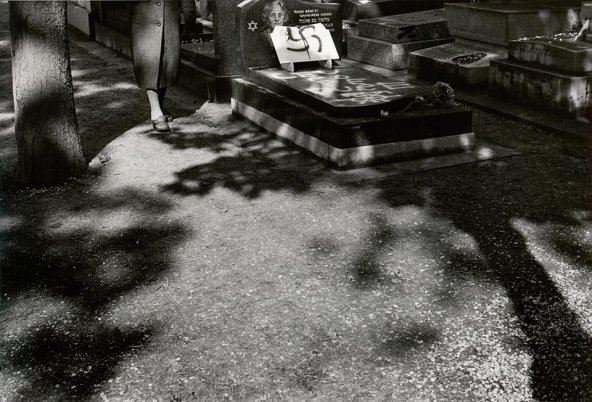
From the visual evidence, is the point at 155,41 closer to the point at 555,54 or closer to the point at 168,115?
the point at 168,115

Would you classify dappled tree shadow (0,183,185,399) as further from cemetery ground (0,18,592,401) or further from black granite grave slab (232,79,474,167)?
black granite grave slab (232,79,474,167)

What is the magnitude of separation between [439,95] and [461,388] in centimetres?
343

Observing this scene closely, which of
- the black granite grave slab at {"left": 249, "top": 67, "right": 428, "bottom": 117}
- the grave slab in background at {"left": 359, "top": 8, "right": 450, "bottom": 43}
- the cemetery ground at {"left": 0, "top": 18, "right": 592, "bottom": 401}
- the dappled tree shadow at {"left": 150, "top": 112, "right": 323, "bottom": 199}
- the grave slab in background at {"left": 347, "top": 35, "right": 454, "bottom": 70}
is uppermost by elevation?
the grave slab in background at {"left": 359, "top": 8, "right": 450, "bottom": 43}

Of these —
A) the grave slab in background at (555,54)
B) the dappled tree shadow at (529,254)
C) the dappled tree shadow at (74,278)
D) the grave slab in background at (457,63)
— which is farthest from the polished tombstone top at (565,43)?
the dappled tree shadow at (74,278)

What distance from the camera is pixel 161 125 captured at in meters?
6.85

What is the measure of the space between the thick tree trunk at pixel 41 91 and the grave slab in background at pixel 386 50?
4423 millimetres

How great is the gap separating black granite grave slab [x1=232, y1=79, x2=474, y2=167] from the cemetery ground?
0.19m

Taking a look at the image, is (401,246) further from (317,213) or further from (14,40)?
(14,40)

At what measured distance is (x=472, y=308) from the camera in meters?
3.53

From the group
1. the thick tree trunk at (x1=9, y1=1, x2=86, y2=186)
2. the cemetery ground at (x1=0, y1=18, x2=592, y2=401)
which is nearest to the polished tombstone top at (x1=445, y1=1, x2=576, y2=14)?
the cemetery ground at (x1=0, y1=18, x2=592, y2=401)

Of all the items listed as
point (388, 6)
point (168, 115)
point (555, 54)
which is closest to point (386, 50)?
point (388, 6)

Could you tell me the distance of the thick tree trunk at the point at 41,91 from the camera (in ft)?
16.7

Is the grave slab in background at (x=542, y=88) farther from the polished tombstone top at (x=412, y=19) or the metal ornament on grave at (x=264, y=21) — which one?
the polished tombstone top at (x=412, y=19)

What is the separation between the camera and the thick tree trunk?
5090 millimetres
